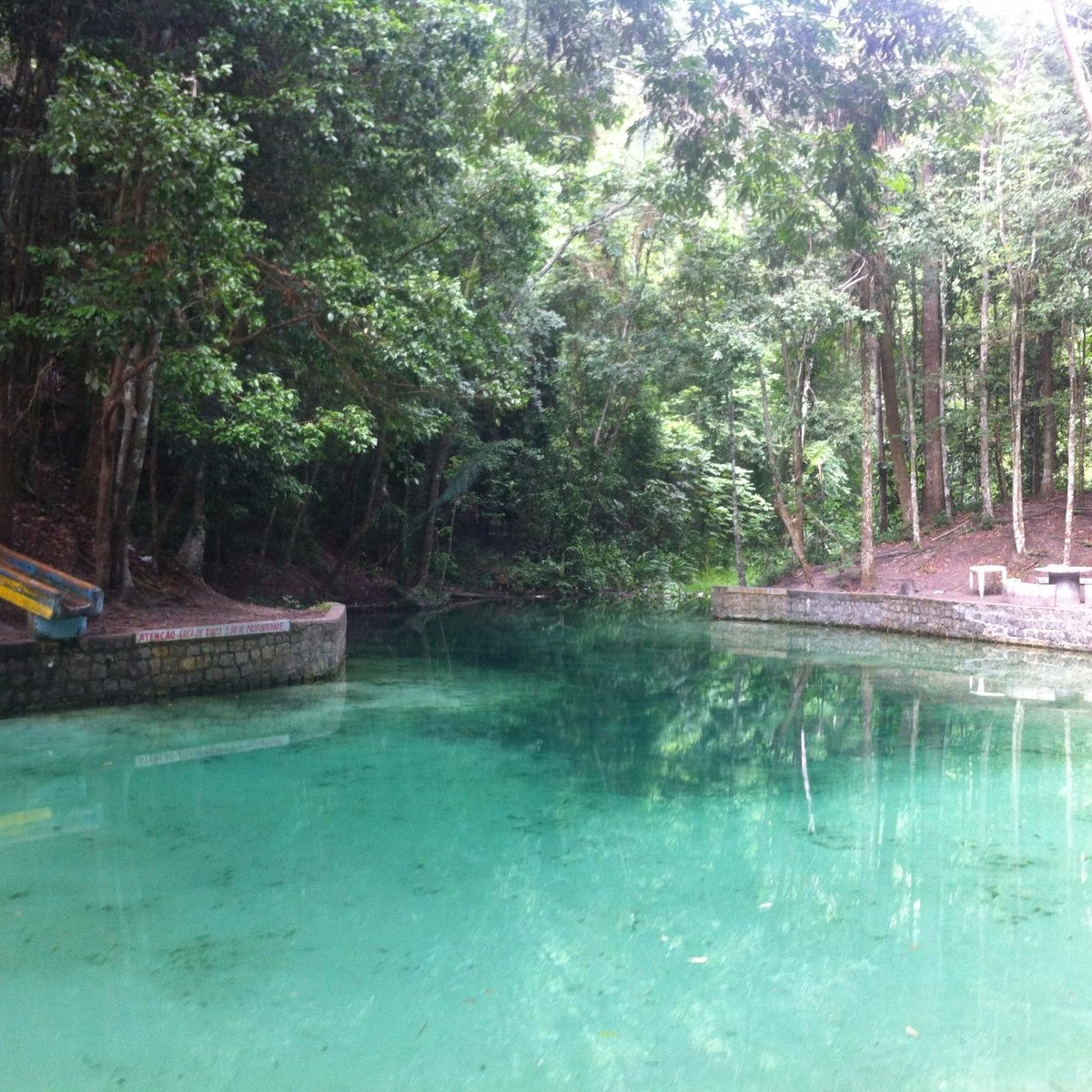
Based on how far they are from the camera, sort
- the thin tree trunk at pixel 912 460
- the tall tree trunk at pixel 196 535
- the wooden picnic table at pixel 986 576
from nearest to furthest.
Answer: the tall tree trunk at pixel 196 535 → the wooden picnic table at pixel 986 576 → the thin tree trunk at pixel 912 460

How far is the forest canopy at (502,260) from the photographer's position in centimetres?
747

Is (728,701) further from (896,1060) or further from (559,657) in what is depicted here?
(896,1060)

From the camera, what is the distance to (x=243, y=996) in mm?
3607

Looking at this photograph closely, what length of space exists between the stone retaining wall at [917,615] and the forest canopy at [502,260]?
112 cm

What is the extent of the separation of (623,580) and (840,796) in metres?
18.0

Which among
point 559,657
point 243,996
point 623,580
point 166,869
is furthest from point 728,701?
point 623,580

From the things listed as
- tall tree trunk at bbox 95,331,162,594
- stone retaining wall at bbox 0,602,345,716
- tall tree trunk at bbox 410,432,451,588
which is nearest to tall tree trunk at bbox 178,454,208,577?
tall tree trunk at bbox 95,331,162,594

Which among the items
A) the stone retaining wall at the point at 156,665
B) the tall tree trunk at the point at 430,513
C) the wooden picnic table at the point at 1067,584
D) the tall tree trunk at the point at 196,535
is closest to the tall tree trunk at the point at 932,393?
the wooden picnic table at the point at 1067,584

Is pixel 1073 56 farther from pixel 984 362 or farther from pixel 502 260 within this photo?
pixel 984 362

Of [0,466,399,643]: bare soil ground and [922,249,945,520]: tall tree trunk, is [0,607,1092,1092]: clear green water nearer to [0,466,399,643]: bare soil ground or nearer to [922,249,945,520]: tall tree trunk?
→ [0,466,399,643]: bare soil ground

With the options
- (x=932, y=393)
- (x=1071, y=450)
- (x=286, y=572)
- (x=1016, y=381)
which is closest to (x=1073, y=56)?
(x=1016, y=381)

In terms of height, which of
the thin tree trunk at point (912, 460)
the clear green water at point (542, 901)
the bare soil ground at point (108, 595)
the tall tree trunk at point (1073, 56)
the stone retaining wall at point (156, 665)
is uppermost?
the tall tree trunk at point (1073, 56)

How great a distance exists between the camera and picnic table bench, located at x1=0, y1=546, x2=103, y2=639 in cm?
841

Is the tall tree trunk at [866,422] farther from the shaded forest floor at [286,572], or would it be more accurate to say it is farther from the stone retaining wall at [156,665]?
the stone retaining wall at [156,665]
